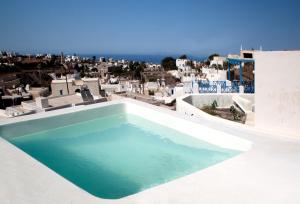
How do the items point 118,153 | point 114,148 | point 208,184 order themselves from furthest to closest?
1. point 114,148
2. point 118,153
3. point 208,184

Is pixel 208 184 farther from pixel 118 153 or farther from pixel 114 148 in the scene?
pixel 114 148

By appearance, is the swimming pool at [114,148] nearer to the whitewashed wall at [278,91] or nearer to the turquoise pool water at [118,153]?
the turquoise pool water at [118,153]

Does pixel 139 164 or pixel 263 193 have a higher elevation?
pixel 263 193

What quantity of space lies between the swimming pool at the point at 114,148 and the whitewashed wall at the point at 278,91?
1.37 meters

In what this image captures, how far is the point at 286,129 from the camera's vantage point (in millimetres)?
5961

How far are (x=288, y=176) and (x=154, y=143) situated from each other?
352 centimetres

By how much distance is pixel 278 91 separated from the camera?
598 centimetres

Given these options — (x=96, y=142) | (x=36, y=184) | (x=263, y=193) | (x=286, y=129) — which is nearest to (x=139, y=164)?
(x=96, y=142)

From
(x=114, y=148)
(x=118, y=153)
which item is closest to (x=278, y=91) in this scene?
(x=118, y=153)

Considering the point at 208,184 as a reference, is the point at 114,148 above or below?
below

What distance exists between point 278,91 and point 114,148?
379 centimetres

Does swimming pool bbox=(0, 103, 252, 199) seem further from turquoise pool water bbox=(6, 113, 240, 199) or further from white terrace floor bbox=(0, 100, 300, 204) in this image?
white terrace floor bbox=(0, 100, 300, 204)

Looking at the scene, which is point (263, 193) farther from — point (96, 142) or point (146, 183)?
point (96, 142)

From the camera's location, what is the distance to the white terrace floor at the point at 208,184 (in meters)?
3.21
